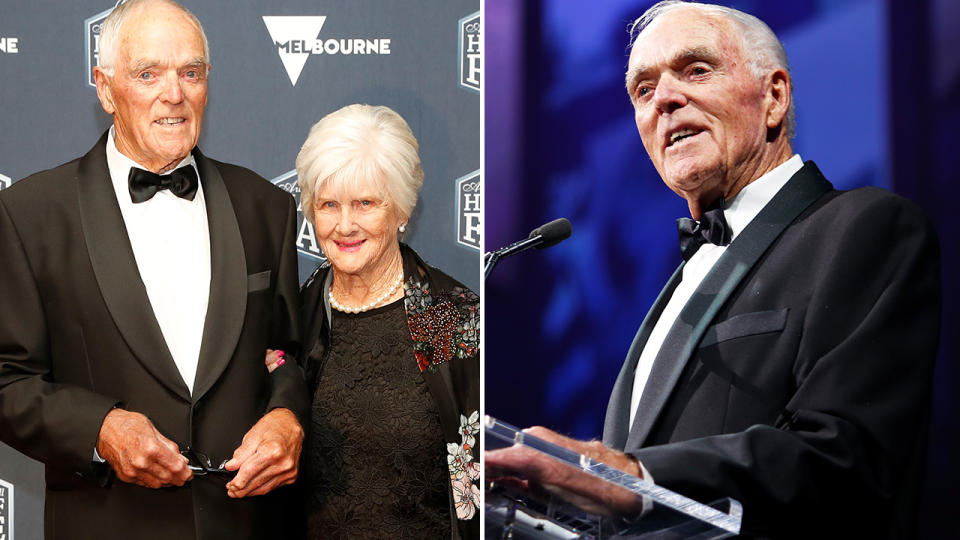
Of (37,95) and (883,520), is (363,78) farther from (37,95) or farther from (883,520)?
(883,520)

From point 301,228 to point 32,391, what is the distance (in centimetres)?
93

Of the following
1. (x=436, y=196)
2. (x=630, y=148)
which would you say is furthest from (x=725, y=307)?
(x=436, y=196)

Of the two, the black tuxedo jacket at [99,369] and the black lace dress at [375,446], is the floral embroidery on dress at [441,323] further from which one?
the black tuxedo jacket at [99,369]

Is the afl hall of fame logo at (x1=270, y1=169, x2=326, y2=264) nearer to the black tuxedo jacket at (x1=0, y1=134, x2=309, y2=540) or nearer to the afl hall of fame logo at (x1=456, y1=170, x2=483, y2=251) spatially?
the black tuxedo jacket at (x1=0, y1=134, x2=309, y2=540)

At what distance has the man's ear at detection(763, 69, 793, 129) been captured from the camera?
2936 mm

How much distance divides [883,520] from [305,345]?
1767 millimetres

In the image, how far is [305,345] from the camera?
10.4ft

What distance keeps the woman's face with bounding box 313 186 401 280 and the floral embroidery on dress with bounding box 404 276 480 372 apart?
0.53 feet

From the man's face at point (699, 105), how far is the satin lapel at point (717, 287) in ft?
0.47

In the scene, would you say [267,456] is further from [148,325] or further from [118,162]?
[118,162]

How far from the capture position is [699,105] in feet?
9.61

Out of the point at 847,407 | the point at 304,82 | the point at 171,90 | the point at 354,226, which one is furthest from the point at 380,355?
the point at 847,407

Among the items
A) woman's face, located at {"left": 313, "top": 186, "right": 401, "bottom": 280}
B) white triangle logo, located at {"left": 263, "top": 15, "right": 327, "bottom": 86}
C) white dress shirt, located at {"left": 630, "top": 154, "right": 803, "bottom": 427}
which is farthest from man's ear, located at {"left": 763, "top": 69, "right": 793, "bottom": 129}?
white triangle logo, located at {"left": 263, "top": 15, "right": 327, "bottom": 86}

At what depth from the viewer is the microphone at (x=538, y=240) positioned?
114 inches
